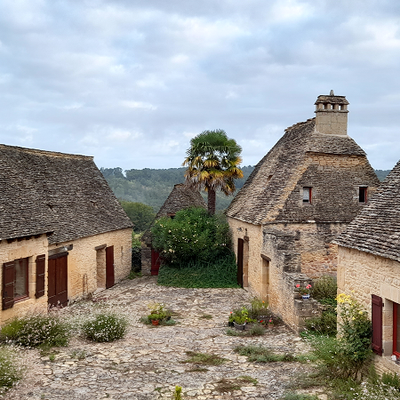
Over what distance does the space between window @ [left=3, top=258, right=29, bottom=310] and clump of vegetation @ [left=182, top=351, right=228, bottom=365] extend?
509 cm

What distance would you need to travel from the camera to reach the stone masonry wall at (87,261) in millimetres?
16359

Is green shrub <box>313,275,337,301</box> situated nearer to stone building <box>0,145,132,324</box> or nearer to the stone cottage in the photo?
stone building <box>0,145,132,324</box>

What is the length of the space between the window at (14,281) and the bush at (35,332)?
0.79m

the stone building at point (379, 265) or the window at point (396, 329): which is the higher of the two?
the stone building at point (379, 265)

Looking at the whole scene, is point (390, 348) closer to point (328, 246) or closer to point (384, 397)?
point (384, 397)

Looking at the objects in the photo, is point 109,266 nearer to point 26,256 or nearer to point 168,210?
point 168,210

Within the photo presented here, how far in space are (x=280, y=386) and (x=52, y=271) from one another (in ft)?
31.7

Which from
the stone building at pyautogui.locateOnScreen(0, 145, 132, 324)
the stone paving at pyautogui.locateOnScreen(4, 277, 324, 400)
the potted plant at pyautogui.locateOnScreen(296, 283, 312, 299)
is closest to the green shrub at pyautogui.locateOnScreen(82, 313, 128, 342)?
the stone paving at pyautogui.locateOnScreen(4, 277, 324, 400)

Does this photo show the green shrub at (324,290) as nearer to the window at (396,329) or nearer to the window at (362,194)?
the window at (362,194)

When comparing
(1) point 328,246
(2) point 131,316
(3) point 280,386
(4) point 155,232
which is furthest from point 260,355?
(4) point 155,232

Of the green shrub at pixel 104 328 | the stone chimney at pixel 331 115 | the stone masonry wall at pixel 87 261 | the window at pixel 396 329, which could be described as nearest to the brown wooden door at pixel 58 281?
the stone masonry wall at pixel 87 261

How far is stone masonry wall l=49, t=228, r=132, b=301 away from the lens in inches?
644

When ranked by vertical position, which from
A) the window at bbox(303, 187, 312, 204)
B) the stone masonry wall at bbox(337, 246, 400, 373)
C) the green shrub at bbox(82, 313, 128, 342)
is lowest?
the green shrub at bbox(82, 313, 128, 342)

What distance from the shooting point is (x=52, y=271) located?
15.0 metres
